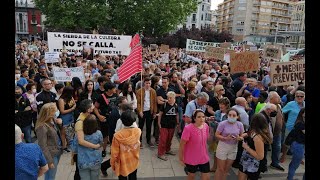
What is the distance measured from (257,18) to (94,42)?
10464cm

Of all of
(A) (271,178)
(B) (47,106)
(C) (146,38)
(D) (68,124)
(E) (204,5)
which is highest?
(E) (204,5)

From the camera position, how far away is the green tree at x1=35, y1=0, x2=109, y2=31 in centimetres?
2686

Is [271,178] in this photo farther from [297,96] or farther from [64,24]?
[64,24]

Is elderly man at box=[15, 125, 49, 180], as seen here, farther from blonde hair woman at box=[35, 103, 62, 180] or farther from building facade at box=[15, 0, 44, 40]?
building facade at box=[15, 0, 44, 40]

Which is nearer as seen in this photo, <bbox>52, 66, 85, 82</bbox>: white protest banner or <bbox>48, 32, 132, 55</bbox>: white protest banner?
<bbox>52, 66, 85, 82</bbox>: white protest banner

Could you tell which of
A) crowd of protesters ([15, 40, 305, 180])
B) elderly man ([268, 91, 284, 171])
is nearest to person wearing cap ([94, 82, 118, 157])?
crowd of protesters ([15, 40, 305, 180])

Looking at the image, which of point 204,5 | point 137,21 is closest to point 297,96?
point 137,21

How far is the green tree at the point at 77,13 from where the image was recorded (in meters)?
26.9

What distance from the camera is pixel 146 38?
34.5m

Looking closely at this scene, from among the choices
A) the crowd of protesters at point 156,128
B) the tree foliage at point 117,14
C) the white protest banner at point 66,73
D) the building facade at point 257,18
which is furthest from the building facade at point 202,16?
the crowd of protesters at point 156,128

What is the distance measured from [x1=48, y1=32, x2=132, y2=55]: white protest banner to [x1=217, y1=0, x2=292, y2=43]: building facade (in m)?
95.7

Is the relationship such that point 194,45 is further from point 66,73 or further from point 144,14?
point 144,14
